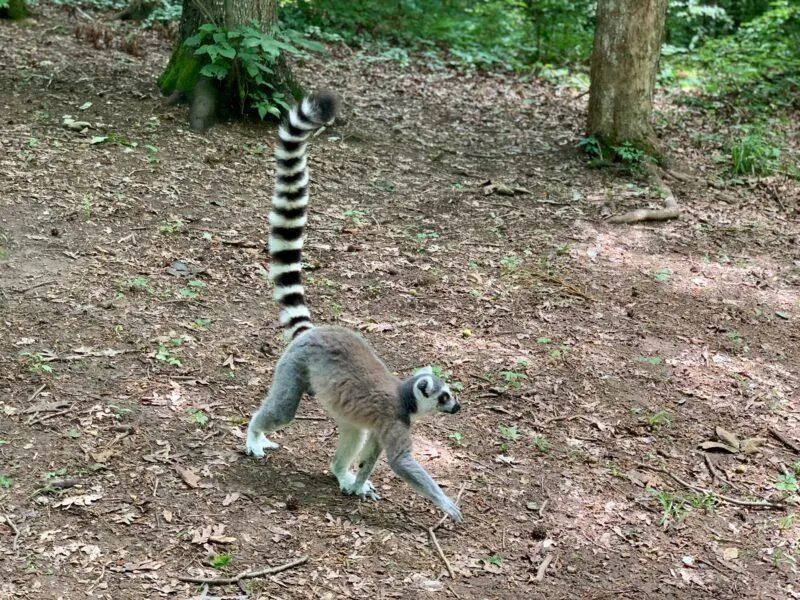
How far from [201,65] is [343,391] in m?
5.85

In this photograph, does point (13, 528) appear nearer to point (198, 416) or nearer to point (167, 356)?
point (198, 416)

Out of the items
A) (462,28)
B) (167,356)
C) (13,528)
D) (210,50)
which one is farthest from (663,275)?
(462,28)

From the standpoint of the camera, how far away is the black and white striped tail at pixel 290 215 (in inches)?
180

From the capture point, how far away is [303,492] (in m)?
4.50

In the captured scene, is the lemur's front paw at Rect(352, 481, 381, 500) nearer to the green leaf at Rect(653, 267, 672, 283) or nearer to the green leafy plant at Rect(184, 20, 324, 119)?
the green leaf at Rect(653, 267, 672, 283)

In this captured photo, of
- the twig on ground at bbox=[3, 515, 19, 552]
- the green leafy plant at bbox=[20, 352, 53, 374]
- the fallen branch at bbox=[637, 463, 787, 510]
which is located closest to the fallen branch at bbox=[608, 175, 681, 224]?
the fallen branch at bbox=[637, 463, 787, 510]

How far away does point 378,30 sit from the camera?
15.4 metres

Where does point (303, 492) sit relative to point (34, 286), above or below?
below

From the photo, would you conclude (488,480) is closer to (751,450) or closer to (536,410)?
(536,410)

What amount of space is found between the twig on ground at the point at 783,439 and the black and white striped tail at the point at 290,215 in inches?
127

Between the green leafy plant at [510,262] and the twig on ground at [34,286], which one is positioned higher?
the twig on ground at [34,286]

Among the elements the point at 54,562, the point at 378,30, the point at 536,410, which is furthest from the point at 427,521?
the point at 378,30

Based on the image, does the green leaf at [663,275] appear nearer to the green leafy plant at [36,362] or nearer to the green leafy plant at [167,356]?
the green leafy plant at [167,356]

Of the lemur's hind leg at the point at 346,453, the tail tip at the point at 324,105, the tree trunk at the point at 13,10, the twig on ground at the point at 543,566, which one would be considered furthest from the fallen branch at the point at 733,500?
the tree trunk at the point at 13,10
